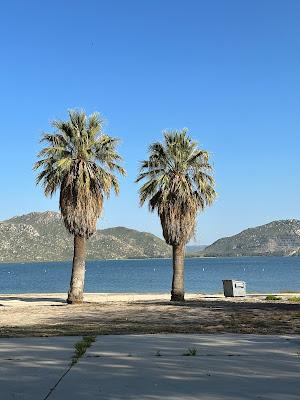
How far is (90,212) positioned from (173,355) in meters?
17.3

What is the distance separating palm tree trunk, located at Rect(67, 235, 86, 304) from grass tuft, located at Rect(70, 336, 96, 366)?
14869 mm

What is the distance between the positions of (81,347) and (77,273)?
639 inches

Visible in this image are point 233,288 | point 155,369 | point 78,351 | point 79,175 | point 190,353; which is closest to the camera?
point 155,369

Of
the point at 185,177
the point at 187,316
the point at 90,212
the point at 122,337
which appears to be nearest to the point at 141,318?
the point at 187,316

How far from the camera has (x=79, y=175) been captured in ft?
81.4

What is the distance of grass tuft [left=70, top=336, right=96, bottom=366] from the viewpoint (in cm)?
814

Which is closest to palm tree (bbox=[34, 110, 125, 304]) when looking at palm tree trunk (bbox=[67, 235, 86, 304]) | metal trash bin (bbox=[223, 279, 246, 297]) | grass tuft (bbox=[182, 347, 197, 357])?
palm tree trunk (bbox=[67, 235, 86, 304])

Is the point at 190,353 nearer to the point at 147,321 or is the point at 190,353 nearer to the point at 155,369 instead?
the point at 155,369

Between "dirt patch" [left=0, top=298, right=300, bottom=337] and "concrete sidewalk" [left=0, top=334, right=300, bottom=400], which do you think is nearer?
"concrete sidewalk" [left=0, top=334, right=300, bottom=400]

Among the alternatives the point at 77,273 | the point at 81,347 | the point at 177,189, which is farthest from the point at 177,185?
the point at 81,347

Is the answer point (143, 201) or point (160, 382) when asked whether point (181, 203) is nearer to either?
point (143, 201)

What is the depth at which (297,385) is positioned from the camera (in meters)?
6.22

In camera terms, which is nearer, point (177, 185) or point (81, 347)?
point (81, 347)

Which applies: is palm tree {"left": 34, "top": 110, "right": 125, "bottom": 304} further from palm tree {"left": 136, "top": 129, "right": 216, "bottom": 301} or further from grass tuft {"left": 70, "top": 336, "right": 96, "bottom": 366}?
grass tuft {"left": 70, "top": 336, "right": 96, "bottom": 366}
